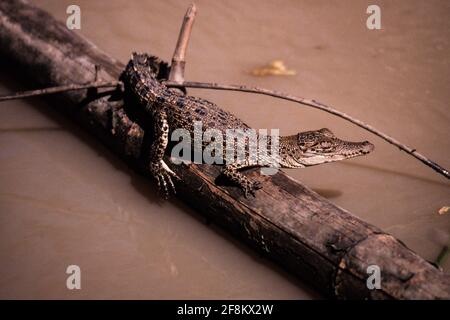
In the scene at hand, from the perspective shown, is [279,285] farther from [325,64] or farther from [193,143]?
[325,64]

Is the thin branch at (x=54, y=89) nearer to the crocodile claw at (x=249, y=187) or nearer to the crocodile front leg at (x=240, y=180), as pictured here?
the crocodile front leg at (x=240, y=180)

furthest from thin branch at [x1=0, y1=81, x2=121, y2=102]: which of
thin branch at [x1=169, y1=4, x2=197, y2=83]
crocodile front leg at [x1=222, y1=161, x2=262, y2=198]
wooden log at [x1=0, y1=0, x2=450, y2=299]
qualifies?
crocodile front leg at [x1=222, y1=161, x2=262, y2=198]

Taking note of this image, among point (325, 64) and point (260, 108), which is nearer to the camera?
point (260, 108)

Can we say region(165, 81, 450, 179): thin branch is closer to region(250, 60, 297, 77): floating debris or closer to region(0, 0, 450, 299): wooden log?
region(0, 0, 450, 299): wooden log

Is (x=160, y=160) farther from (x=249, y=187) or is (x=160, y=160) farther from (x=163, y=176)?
(x=249, y=187)


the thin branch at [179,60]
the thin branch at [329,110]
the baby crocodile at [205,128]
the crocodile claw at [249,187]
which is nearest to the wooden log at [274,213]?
the crocodile claw at [249,187]

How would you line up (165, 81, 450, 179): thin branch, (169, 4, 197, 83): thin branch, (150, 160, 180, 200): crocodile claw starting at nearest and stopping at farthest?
(165, 81, 450, 179): thin branch < (150, 160, 180, 200): crocodile claw < (169, 4, 197, 83): thin branch
